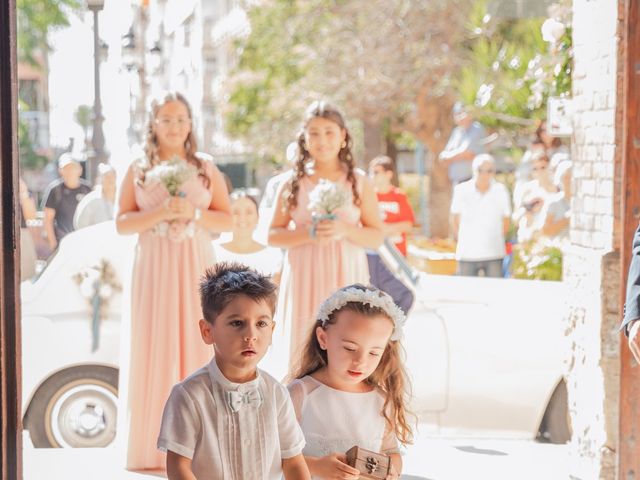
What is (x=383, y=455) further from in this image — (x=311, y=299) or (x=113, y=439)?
(x=113, y=439)

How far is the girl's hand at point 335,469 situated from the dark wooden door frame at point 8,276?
43.5 inches

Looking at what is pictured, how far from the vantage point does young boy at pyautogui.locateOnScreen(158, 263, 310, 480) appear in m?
3.44

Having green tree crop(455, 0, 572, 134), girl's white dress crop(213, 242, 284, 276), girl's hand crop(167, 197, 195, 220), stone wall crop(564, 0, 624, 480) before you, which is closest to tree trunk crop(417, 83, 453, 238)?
green tree crop(455, 0, 572, 134)

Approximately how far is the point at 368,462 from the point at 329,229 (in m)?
2.60

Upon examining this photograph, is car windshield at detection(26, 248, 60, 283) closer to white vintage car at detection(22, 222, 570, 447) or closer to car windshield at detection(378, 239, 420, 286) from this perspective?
white vintage car at detection(22, 222, 570, 447)

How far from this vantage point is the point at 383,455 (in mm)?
3773

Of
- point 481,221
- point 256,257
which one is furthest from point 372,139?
point 256,257

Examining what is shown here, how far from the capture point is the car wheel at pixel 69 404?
7.33 metres

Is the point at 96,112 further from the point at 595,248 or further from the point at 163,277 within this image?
the point at 595,248

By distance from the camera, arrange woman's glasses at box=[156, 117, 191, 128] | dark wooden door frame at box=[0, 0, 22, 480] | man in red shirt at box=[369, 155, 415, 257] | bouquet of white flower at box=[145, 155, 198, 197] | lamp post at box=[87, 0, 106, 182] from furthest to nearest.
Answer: lamp post at box=[87, 0, 106, 182] → man in red shirt at box=[369, 155, 415, 257] → woman's glasses at box=[156, 117, 191, 128] → bouquet of white flower at box=[145, 155, 198, 197] → dark wooden door frame at box=[0, 0, 22, 480]

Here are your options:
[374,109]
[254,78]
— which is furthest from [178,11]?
[374,109]

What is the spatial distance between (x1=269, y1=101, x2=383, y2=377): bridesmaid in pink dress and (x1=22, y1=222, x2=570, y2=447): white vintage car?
3.88ft

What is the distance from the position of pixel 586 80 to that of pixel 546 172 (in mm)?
4776

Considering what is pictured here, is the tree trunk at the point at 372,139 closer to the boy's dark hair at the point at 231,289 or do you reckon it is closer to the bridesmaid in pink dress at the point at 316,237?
the bridesmaid in pink dress at the point at 316,237
